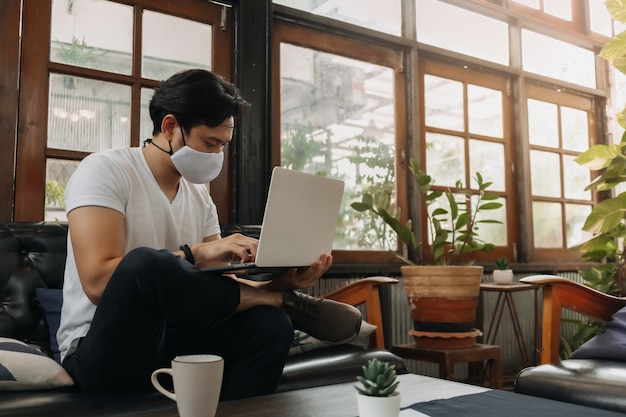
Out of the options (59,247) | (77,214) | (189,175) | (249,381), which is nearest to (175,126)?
(189,175)

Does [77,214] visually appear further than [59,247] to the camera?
No

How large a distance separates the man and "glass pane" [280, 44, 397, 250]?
111 cm

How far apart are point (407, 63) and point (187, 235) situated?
1.93 metres

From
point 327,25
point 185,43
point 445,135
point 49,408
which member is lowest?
point 49,408

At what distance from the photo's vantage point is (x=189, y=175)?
157 centimetres

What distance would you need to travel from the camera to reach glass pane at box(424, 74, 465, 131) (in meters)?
3.20

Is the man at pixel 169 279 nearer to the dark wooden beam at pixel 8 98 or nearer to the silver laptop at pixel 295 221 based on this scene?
the silver laptop at pixel 295 221

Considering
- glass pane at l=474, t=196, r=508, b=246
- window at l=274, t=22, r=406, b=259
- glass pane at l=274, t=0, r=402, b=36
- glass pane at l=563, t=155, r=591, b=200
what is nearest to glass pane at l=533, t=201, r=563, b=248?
glass pane at l=563, t=155, r=591, b=200

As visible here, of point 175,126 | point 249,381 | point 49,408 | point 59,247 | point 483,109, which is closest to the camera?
point 49,408

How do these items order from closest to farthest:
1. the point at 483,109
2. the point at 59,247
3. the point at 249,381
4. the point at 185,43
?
the point at 249,381 → the point at 59,247 → the point at 185,43 → the point at 483,109

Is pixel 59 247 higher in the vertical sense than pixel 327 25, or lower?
lower

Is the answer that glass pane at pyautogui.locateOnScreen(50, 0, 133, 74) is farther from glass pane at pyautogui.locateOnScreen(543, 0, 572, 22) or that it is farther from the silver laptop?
glass pane at pyautogui.locateOnScreen(543, 0, 572, 22)

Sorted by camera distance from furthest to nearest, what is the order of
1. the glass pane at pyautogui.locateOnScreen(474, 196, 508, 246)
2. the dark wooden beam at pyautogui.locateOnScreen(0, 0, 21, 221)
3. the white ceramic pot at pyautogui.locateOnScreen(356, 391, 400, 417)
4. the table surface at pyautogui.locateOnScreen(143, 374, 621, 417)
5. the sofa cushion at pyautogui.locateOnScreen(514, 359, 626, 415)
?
the glass pane at pyautogui.locateOnScreen(474, 196, 508, 246) → the dark wooden beam at pyautogui.locateOnScreen(0, 0, 21, 221) → the sofa cushion at pyautogui.locateOnScreen(514, 359, 626, 415) → the table surface at pyautogui.locateOnScreen(143, 374, 621, 417) → the white ceramic pot at pyautogui.locateOnScreen(356, 391, 400, 417)

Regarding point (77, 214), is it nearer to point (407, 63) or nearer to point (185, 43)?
point (185, 43)
